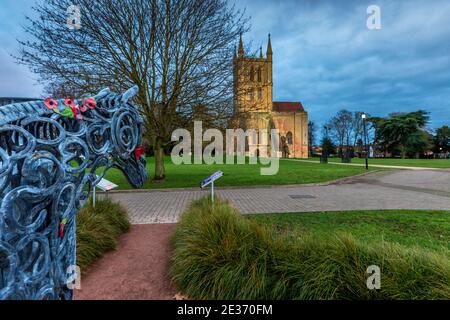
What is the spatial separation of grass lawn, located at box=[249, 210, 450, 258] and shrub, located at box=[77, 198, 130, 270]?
2.96 m

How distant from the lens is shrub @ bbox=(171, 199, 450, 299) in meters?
2.29

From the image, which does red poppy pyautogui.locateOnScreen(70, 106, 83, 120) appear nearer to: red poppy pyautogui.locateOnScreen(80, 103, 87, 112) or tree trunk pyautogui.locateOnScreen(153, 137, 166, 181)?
red poppy pyautogui.locateOnScreen(80, 103, 87, 112)

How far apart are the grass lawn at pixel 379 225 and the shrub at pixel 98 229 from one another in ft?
9.72

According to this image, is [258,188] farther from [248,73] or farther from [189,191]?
[248,73]

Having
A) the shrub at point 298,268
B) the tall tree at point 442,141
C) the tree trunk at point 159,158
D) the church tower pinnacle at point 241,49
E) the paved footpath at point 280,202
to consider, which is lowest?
the paved footpath at point 280,202

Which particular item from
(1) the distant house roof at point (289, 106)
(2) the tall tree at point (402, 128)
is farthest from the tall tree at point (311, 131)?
(2) the tall tree at point (402, 128)

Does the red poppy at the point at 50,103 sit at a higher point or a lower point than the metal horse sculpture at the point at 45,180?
higher

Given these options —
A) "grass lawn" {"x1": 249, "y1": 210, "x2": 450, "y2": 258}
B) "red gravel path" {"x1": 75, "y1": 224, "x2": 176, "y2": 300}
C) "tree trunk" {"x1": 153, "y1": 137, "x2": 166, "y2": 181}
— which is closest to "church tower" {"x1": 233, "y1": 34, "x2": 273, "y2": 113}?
"tree trunk" {"x1": 153, "y1": 137, "x2": 166, "y2": 181}

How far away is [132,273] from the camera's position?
3.35 metres

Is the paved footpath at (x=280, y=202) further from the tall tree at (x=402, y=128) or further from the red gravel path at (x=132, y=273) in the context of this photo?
the tall tree at (x=402, y=128)

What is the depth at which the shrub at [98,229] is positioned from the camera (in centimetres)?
363

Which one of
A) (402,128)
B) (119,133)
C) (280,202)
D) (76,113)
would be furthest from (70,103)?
(402,128)
